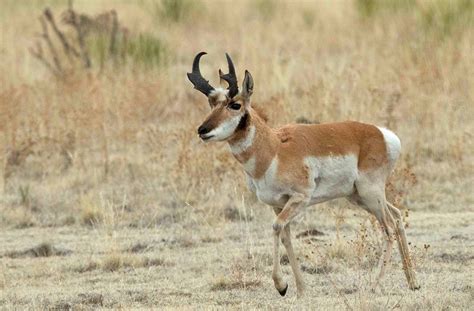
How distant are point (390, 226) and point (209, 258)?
82.4 inches

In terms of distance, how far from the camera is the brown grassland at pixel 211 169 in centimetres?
942

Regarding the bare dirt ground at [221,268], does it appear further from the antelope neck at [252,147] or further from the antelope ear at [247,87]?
the antelope ear at [247,87]

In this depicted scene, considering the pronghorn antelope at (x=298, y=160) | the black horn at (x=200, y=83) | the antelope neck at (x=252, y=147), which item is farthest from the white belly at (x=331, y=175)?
the black horn at (x=200, y=83)

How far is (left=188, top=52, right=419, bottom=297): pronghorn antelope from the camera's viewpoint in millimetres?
8352

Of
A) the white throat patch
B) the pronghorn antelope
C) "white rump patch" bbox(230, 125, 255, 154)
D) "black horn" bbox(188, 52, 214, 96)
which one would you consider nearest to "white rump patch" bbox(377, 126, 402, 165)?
the pronghorn antelope

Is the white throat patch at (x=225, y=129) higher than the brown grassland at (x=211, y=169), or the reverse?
the white throat patch at (x=225, y=129)

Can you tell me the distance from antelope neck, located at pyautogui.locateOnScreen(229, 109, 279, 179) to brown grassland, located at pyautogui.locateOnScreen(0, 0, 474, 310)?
38.5 inches

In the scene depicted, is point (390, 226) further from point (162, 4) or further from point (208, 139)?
point (162, 4)

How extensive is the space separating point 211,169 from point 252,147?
4.72 m

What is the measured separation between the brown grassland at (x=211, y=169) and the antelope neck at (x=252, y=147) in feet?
3.21

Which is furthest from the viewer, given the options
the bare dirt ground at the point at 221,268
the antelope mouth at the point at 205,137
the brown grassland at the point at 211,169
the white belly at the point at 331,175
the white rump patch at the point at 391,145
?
the brown grassland at the point at 211,169

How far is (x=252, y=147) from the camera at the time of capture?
8.45 metres

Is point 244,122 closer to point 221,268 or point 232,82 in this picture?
point 232,82

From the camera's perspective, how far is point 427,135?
14.8 metres
